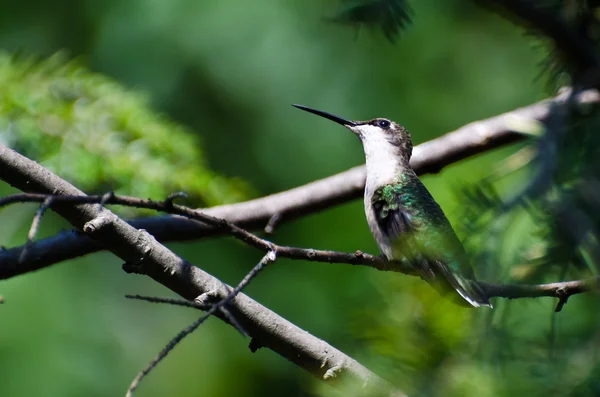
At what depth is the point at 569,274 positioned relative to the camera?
5.34 feet

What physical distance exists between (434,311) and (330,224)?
294cm

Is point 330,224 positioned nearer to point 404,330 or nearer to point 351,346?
point 351,346

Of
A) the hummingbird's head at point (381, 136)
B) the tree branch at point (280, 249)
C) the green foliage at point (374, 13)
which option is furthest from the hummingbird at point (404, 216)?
the green foliage at point (374, 13)

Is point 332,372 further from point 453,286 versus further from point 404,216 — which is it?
point 404,216

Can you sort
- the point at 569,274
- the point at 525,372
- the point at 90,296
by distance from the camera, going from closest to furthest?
the point at 525,372 → the point at 569,274 → the point at 90,296

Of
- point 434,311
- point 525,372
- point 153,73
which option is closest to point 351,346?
point 434,311

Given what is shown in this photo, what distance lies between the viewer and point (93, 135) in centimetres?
310

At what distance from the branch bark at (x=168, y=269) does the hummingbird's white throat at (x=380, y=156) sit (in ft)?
4.94

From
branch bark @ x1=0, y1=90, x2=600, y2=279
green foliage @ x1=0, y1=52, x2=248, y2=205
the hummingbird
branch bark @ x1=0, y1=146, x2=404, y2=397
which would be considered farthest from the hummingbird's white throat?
branch bark @ x1=0, y1=146, x2=404, y2=397

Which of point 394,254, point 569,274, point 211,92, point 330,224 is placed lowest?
point 569,274

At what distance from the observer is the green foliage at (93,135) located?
3033 mm

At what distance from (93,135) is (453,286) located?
4.99ft

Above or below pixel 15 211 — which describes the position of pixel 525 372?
below

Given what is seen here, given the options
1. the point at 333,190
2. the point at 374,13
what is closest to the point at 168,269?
the point at 374,13
